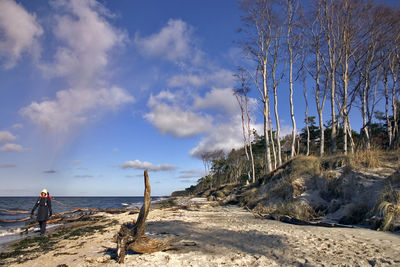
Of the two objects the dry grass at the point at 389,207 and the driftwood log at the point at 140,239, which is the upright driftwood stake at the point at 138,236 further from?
the dry grass at the point at 389,207

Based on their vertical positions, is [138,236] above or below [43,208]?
below

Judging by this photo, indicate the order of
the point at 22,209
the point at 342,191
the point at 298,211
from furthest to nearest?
1. the point at 22,209
2. the point at 342,191
3. the point at 298,211

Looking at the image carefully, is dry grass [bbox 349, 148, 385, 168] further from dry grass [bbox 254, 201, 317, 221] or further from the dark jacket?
the dark jacket

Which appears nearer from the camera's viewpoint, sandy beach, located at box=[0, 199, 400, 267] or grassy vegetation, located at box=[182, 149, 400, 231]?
sandy beach, located at box=[0, 199, 400, 267]

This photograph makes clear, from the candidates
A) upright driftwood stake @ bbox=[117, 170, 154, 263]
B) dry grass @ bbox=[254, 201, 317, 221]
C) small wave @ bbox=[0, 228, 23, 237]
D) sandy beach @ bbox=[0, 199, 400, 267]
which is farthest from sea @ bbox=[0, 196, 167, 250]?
dry grass @ bbox=[254, 201, 317, 221]

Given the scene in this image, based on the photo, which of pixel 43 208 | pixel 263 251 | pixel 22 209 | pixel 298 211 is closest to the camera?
pixel 263 251

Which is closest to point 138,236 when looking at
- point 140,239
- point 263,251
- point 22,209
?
point 140,239

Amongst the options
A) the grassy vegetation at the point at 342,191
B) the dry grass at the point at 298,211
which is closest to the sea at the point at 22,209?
the dry grass at the point at 298,211

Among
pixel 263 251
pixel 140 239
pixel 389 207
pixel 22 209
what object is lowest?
pixel 22 209

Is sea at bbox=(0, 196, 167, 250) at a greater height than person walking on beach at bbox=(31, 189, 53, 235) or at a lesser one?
lesser

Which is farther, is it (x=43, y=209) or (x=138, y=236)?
(x=43, y=209)

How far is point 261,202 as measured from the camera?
13969mm

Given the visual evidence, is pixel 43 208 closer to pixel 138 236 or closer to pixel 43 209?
pixel 43 209

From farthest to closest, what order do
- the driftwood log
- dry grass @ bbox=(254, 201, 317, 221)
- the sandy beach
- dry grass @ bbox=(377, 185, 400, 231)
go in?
dry grass @ bbox=(254, 201, 317, 221) → dry grass @ bbox=(377, 185, 400, 231) → the driftwood log → the sandy beach
